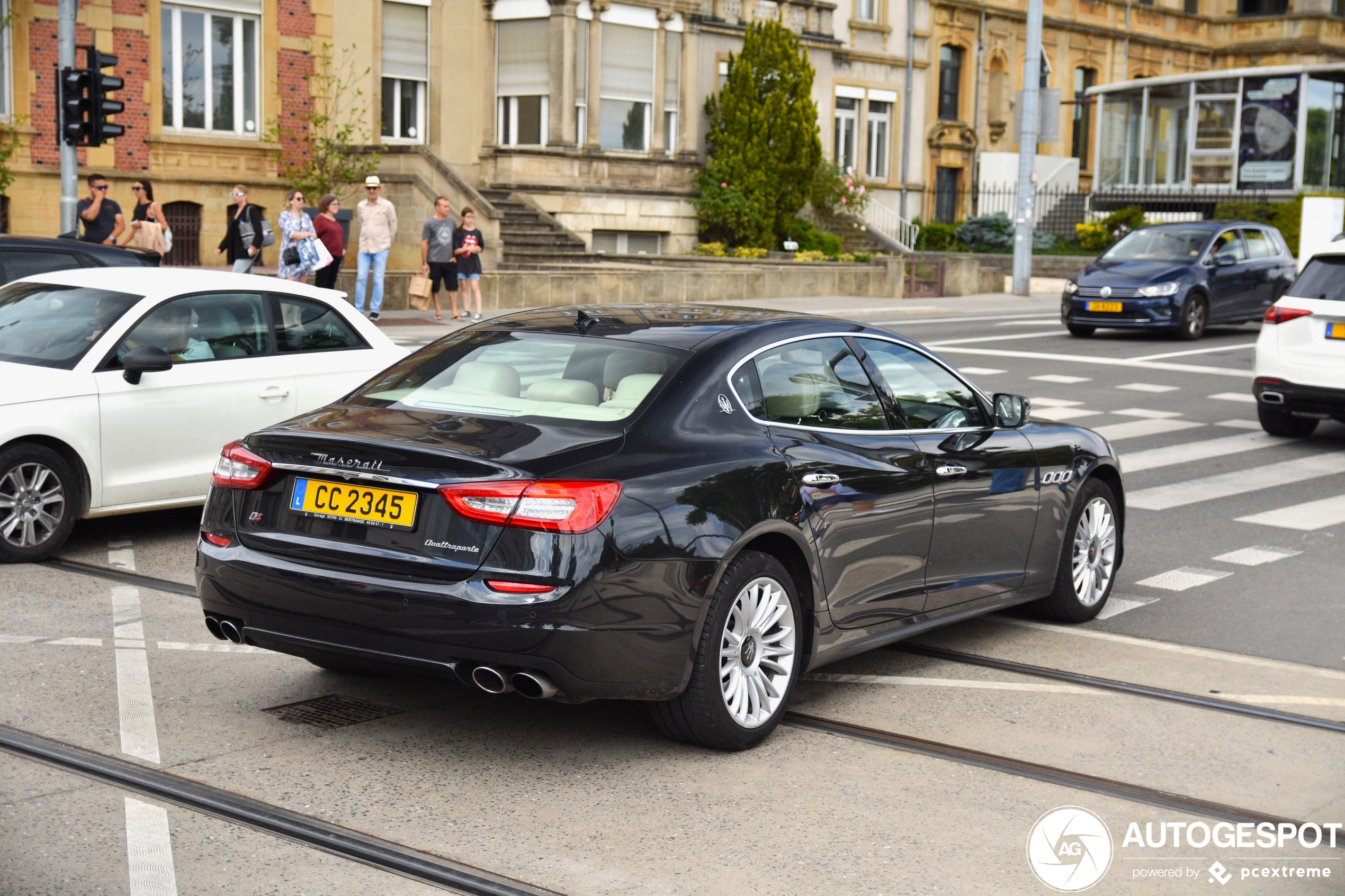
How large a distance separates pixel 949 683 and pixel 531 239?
26.6 meters

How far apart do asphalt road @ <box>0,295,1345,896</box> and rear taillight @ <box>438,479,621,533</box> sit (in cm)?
87

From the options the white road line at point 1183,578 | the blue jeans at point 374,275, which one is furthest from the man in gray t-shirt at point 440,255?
the white road line at point 1183,578

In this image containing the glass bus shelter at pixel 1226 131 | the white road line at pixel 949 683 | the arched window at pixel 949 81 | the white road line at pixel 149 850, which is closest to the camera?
the white road line at pixel 149 850

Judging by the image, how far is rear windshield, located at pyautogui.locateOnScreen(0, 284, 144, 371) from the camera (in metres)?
8.55

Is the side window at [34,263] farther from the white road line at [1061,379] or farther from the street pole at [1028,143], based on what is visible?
the street pole at [1028,143]

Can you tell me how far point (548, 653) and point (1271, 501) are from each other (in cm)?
762

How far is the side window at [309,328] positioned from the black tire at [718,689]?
4.73 m

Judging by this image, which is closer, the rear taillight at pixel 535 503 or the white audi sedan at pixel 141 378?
the rear taillight at pixel 535 503

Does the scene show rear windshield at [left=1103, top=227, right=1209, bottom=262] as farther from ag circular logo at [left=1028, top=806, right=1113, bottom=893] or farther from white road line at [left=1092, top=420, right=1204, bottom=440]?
ag circular logo at [left=1028, top=806, right=1113, bottom=893]

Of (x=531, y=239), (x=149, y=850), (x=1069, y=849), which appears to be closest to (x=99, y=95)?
(x=531, y=239)

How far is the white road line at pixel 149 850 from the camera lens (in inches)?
164

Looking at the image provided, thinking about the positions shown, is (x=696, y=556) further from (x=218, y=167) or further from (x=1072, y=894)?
(x=218, y=167)

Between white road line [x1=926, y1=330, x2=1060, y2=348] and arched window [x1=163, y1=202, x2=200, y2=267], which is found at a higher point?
arched window [x1=163, y1=202, x2=200, y2=267]

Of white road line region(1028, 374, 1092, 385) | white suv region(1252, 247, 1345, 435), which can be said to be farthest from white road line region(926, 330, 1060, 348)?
white suv region(1252, 247, 1345, 435)
